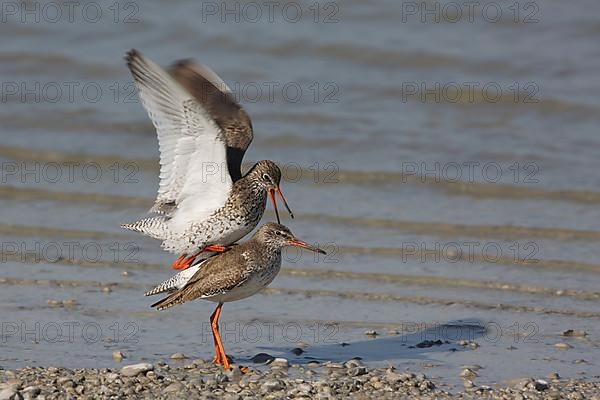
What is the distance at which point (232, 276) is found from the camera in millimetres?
7035

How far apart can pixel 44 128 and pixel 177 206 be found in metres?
5.31

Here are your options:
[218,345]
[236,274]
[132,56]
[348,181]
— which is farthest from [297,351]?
[348,181]

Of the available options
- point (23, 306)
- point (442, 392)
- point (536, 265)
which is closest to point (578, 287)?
point (536, 265)

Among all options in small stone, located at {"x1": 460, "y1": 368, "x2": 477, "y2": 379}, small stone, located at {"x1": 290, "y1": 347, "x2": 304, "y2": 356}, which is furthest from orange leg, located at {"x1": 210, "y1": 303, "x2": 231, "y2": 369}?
small stone, located at {"x1": 460, "y1": 368, "x2": 477, "y2": 379}

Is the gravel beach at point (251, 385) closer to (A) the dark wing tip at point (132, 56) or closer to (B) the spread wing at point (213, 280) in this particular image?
(B) the spread wing at point (213, 280)

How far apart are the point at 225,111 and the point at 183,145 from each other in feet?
1.56

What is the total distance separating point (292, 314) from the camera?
796cm

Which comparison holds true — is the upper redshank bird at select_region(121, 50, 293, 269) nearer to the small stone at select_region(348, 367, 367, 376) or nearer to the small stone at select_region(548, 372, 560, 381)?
the small stone at select_region(348, 367, 367, 376)

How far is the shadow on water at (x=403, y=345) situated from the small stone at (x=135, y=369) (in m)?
0.78

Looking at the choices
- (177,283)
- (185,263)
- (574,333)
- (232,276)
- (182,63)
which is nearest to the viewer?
(232,276)

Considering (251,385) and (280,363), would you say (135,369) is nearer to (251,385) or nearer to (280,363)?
(251,385)

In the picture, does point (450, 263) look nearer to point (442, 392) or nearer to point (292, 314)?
point (292, 314)

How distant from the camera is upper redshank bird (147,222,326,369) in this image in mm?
7027

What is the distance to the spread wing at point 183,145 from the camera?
759 cm
